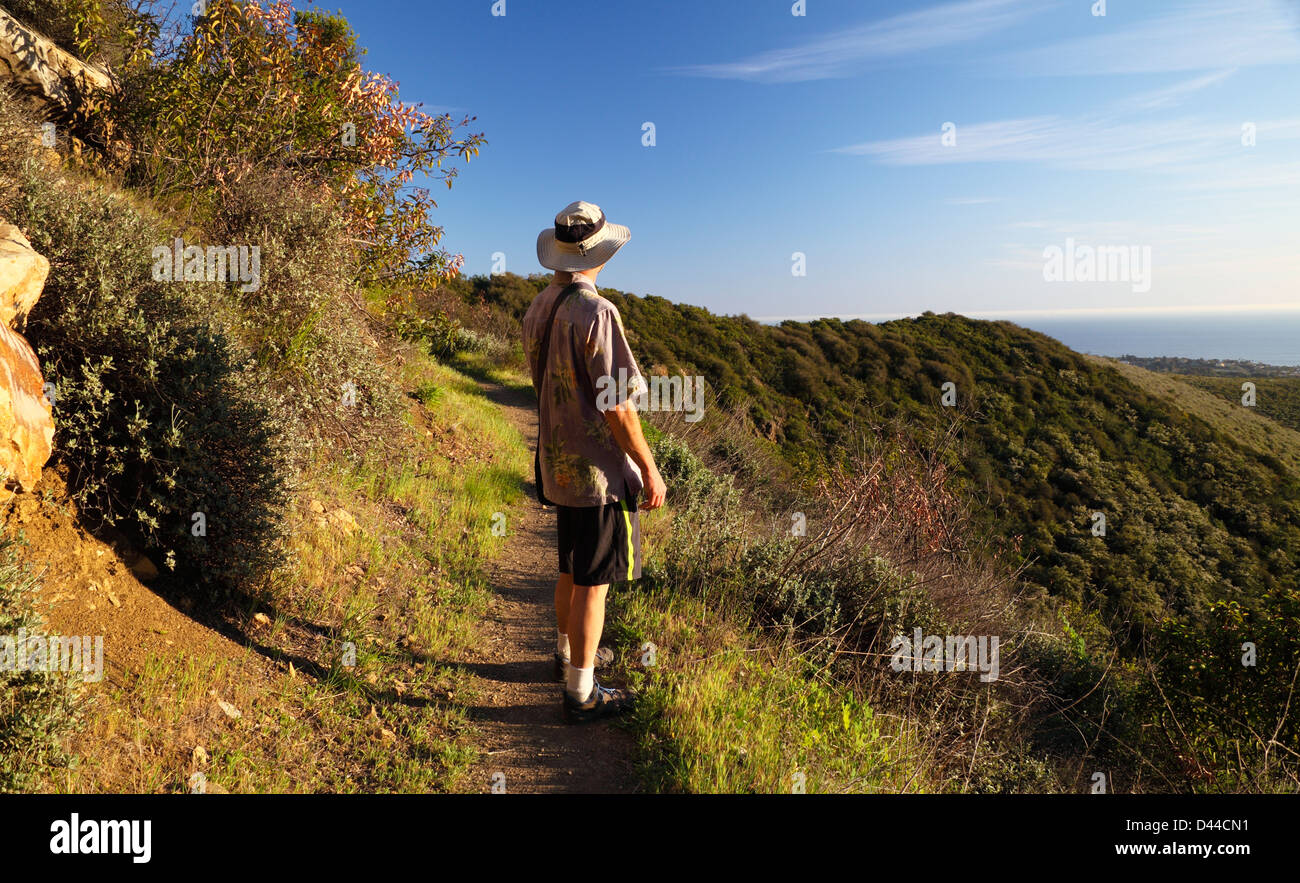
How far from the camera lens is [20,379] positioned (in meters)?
2.61

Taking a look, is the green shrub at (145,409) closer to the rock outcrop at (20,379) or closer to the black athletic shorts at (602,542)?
the rock outcrop at (20,379)

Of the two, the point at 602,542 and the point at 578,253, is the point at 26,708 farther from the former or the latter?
the point at 578,253

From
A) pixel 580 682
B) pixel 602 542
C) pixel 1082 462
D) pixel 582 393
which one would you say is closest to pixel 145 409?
pixel 582 393

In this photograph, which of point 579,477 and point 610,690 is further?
point 610,690

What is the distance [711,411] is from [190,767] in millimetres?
11843

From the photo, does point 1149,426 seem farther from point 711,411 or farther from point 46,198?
point 46,198

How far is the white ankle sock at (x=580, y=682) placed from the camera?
114 inches

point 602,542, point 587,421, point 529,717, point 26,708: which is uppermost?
point 587,421

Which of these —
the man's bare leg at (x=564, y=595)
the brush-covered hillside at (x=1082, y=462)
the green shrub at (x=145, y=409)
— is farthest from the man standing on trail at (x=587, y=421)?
the brush-covered hillside at (x=1082, y=462)

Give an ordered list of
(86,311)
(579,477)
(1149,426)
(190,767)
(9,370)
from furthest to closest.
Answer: (1149,426) < (86,311) < (579,477) < (9,370) < (190,767)

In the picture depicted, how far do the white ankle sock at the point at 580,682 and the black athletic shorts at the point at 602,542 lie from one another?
50cm

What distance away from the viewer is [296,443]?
3.59 m

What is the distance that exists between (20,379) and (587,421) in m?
2.40
